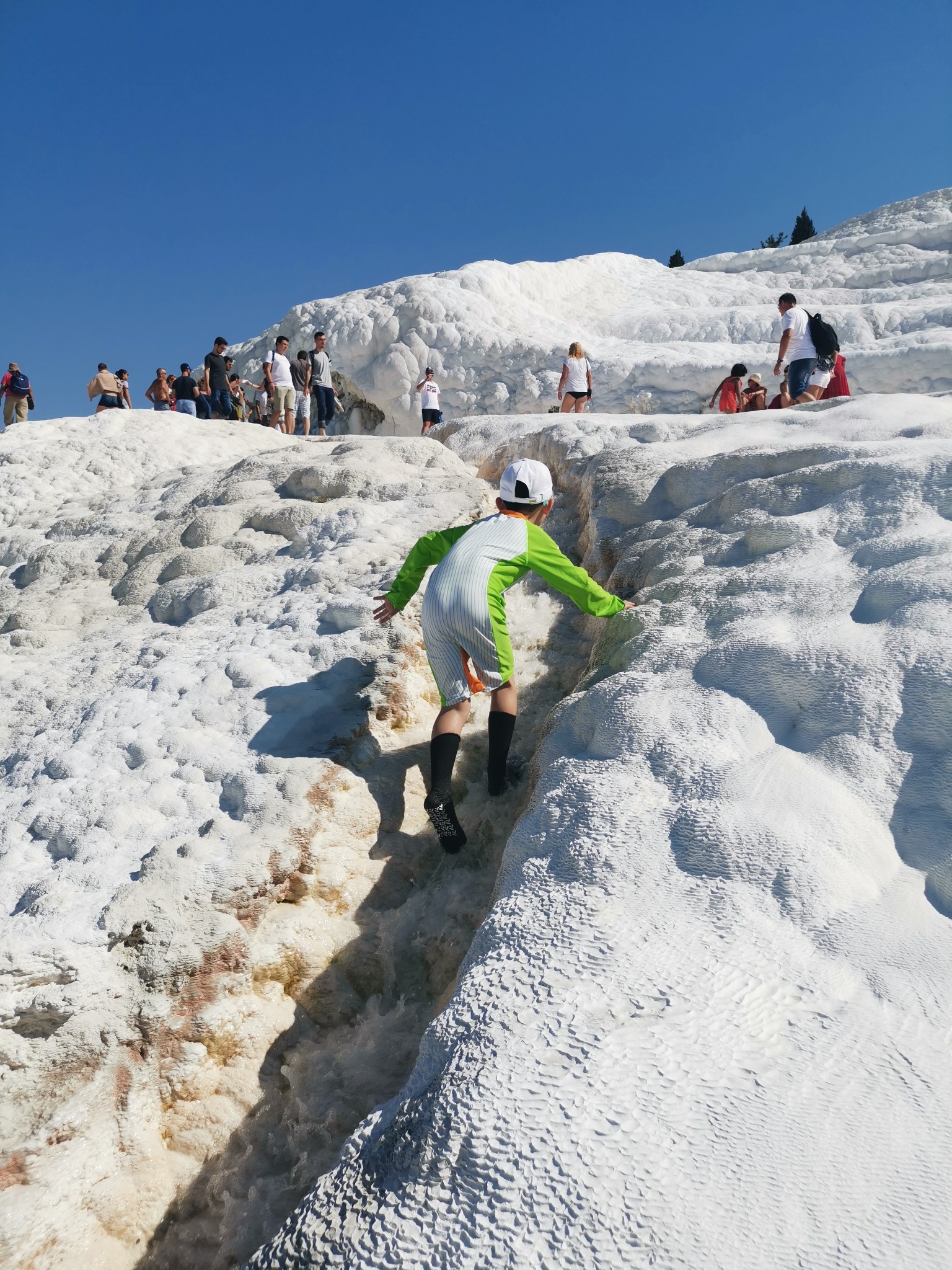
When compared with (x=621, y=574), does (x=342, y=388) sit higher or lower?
higher

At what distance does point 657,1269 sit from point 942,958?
0.88 meters

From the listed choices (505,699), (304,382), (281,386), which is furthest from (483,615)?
(304,382)

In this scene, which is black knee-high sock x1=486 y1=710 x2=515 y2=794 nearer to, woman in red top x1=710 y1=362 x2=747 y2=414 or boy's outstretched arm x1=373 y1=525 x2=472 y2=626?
boy's outstretched arm x1=373 y1=525 x2=472 y2=626

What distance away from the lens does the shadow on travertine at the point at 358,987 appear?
219 cm

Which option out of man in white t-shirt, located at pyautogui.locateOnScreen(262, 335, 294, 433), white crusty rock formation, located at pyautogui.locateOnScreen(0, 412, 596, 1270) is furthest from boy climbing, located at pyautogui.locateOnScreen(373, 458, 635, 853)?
man in white t-shirt, located at pyautogui.locateOnScreen(262, 335, 294, 433)

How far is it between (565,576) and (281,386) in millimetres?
7535

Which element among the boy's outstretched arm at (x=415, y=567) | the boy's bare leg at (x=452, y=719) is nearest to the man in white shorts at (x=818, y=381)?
the boy's outstretched arm at (x=415, y=567)

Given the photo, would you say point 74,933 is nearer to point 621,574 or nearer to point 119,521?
point 621,574

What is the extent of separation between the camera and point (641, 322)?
14.3 m

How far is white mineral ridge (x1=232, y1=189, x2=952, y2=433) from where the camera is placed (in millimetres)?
12234

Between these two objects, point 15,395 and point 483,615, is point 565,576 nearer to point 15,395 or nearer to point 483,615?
point 483,615

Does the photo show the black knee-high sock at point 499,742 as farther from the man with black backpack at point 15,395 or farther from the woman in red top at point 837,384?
the man with black backpack at point 15,395

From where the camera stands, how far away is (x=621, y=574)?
3.91 meters

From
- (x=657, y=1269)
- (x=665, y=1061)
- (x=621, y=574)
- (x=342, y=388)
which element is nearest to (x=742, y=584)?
(x=621, y=574)
